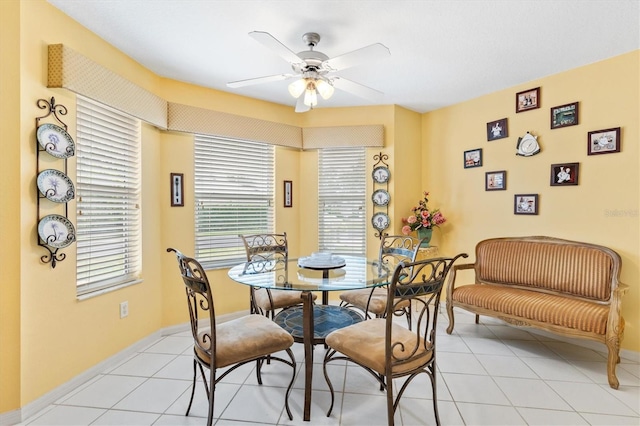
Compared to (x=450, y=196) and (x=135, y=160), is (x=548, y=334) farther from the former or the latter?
(x=135, y=160)

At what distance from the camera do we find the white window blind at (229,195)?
10.8 feet

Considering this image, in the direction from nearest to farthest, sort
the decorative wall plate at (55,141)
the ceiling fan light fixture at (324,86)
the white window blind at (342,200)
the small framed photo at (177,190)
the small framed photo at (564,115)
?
the decorative wall plate at (55,141) → the ceiling fan light fixture at (324,86) → the small framed photo at (564,115) → the small framed photo at (177,190) → the white window blind at (342,200)

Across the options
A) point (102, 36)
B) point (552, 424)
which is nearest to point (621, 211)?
point (552, 424)

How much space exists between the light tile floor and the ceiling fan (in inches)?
83.0

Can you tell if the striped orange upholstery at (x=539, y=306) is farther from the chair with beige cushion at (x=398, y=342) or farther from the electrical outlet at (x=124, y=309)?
the electrical outlet at (x=124, y=309)

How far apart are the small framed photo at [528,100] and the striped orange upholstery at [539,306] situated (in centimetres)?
187

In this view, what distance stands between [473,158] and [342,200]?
1.65 m

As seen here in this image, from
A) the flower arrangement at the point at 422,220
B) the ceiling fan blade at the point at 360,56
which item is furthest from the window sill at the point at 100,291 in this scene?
the flower arrangement at the point at 422,220

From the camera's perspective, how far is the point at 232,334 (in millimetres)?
1890

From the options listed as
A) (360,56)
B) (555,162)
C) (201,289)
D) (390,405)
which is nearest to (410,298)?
(390,405)

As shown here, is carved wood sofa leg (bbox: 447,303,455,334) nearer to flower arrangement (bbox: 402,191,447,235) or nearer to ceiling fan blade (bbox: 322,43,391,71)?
flower arrangement (bbox: 402,191,447,235)

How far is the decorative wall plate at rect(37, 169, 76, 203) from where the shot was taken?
1899 millimetres

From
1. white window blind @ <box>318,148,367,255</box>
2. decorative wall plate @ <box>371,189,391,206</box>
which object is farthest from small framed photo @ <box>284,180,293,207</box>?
decorative wall plate @ <box>371,189,391,206</box>

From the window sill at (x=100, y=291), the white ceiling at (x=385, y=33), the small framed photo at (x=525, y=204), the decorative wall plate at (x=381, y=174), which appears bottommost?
the window sill at (x=100, y=291)
